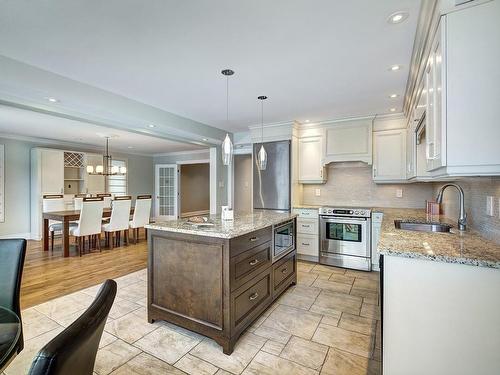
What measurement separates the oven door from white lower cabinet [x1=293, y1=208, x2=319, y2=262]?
0.11 m

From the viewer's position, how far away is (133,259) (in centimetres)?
442

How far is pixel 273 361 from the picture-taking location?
74.1 inches

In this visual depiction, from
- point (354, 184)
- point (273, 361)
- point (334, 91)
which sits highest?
point (334, 91)

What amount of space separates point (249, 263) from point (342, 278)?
1.93 meters

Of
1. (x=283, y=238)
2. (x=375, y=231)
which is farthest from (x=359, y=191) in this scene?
(x=283, y=238)

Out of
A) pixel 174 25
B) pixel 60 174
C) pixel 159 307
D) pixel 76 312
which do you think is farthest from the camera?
pixel 60 174

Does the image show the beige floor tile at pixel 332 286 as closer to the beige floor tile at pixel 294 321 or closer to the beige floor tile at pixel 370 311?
the beige floor tile at pixel 370 311

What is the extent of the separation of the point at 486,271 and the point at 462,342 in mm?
377

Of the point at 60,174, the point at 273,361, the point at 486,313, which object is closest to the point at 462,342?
the point at 486,313

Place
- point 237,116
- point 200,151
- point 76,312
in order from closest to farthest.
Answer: point 76,312, point 237,116, point 200,151

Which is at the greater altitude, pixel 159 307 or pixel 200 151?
pixel 200 151

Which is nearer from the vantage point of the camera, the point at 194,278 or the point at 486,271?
the point at 486,271

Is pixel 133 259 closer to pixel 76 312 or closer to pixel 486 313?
pixel 76 312

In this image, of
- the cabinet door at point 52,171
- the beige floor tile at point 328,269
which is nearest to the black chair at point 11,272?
the beige floor tile at point 328,269
